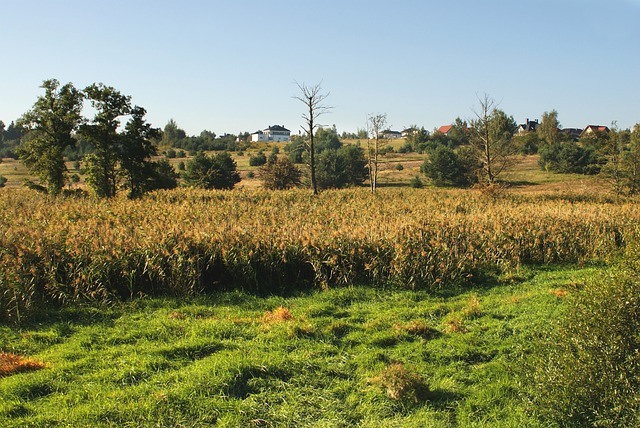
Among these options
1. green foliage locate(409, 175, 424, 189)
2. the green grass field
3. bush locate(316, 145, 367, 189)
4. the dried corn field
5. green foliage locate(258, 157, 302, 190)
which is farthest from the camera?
bush locate(316, 145, 367, 189)

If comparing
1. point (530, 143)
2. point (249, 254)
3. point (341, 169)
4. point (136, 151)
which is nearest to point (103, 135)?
point (136, 151)

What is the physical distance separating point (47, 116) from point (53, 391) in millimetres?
23330

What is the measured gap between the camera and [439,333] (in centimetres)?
753

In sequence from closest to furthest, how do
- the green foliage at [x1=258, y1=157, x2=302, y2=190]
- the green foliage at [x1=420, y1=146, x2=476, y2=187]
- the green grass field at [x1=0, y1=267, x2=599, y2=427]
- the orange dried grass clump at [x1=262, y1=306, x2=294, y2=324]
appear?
the green grass field at [x1=0, y1=267, x2=599, y2=427]
the orange dried grass clump at [x1=262, y1=306, x2=294, y2=324]
the green foliage at [x1=258, y1=157, x2=302, y2=190]
the green foliage at [x1=420, y1=146, x2=476, y2=187]

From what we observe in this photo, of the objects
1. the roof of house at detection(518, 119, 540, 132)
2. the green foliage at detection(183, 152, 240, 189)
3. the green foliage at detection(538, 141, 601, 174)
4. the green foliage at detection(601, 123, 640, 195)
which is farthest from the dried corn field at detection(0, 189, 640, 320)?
the roof of house at detection(518, 119, 540, 132)

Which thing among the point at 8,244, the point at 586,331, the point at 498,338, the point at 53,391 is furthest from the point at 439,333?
the point at 8,244

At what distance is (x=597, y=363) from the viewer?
4.66 m

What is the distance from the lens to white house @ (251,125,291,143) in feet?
455

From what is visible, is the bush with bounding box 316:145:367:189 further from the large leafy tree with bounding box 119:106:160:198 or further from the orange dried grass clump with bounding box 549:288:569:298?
the orange dried grass clump with bounding box 549:288:569:298

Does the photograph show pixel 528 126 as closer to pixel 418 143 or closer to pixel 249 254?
pixel 418 143

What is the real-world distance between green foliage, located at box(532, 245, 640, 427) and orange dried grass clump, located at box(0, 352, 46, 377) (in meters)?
5.93

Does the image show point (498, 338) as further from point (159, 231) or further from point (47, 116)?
point (47, 116)

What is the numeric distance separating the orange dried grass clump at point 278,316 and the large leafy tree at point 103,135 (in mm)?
19315

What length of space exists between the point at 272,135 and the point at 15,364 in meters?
136
